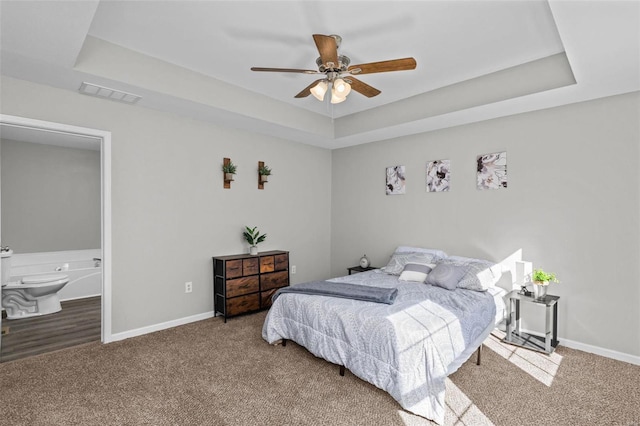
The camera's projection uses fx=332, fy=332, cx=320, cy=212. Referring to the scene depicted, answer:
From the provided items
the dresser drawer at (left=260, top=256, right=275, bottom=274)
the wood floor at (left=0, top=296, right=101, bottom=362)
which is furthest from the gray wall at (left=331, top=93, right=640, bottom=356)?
the wood floor at (left=0, top=296, right=101, bottom=362)

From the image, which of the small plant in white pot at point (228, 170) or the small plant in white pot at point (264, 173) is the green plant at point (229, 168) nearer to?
the small plant in white pot at point (228, 170)

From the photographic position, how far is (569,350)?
3.19 meters

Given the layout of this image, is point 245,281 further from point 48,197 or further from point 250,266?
point 48,197

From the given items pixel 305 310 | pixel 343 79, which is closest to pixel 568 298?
pixel 305 310

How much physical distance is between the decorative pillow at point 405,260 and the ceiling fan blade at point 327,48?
2569 millimetres

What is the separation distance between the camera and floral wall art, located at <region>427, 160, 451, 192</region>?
421 cm

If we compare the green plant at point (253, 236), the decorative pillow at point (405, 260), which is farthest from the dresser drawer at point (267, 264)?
the decorative pillow at point (405, 260)

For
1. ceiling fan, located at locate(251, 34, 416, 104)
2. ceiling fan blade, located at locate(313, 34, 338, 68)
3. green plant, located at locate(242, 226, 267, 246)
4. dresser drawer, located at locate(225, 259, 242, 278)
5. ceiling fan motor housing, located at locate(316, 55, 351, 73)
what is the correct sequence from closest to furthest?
ceiling fan blade, located at locate(313, 34, 338, 68), ceiling fan, located at locate(251, 34, 416, 104), ceiling fan motor housing, located at locate(316, 55, 351, 73), dresser drawer, located at locate(225, 259, 242, 278), green plant, located at locate(242, 226, 267, 246)

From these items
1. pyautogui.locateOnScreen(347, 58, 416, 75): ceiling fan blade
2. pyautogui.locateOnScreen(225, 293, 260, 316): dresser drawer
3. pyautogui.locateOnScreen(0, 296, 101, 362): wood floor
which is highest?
pyautogui.locateOnScreen(347, 58, 416, 75): ceiling fan blade

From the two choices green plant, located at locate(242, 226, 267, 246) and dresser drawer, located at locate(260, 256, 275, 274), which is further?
green plant, located at locate(242, 226, 267, 246)

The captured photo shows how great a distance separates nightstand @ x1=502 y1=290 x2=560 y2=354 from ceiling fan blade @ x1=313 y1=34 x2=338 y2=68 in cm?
281

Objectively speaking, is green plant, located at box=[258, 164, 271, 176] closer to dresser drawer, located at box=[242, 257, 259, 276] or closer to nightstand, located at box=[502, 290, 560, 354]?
dresser drawer, located at box=[242, 257, 259, 276]

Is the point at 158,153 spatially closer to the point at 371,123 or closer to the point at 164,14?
the point at 164,14

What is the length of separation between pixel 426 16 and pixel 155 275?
3.62 meters
